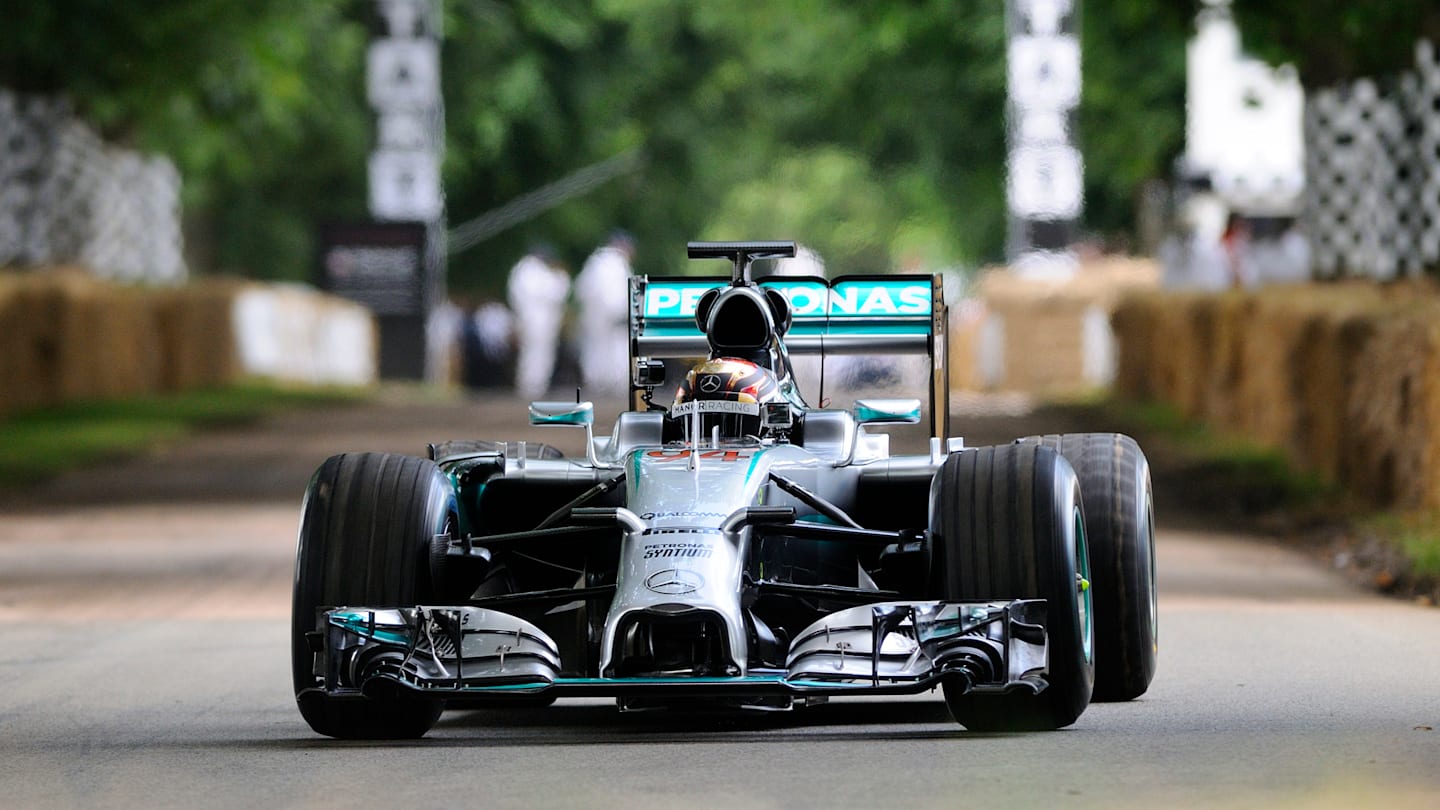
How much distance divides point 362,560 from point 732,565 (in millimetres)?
1353

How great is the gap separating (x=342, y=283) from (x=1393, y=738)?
110ft

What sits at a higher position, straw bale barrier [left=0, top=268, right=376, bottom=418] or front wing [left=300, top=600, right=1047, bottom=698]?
straw bale barrier [left=0, top=268, right=376, bottom=418]

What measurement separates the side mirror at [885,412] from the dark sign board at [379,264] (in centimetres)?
3006

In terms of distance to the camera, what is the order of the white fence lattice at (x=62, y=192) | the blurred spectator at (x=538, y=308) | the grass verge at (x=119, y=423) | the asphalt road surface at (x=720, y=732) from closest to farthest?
the asphalt road surface at (x=720, y=732) < the grass verge at (x=119, y=423) < the white fence lattice at (x=62, y=192) < the blurred spectator at (x=538, y=308)

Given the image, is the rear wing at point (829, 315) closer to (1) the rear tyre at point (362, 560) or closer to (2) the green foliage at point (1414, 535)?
(1) the rear tyre at point (362, 560)

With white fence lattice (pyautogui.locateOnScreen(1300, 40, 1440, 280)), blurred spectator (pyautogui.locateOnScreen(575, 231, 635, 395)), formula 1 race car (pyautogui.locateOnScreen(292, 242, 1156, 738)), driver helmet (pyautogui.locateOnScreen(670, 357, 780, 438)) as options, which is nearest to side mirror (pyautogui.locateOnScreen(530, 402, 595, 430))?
formula 1 race car (pyautogui.locateOnScreen(292, 242, 1156, 738))

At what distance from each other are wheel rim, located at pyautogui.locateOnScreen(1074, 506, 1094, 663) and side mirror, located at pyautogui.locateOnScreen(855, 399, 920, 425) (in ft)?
3.97

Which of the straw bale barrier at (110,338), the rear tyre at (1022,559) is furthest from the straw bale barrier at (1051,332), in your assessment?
the rear tyre at (1022,559)

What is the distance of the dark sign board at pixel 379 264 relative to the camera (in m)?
40.8

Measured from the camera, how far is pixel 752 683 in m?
8.76

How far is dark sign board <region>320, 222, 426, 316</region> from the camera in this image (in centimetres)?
4075

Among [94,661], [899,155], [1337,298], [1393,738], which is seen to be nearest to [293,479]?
[1337,298]

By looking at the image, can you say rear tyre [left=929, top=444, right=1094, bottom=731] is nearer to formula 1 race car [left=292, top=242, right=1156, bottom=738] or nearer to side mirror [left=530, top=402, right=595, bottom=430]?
formula 1 race car [left=292, top=242, right=1156, bottom=738]

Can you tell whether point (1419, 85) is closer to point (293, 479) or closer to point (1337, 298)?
point (1337, 298)
